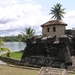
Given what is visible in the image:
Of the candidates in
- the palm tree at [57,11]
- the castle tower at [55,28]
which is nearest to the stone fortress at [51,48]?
the castle tower at [55,28]

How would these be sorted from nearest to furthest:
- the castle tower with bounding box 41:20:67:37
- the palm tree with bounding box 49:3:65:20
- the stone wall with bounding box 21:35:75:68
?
1. the stone wall with bounding box 21:35:75:68
2. the castle tower with bounding box 41:20:67:37
3. the palm tree with bounding box 49:3:65:20

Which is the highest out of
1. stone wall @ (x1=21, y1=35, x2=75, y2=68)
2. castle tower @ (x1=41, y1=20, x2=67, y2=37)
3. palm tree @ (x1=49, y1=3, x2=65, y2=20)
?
palm tree @ (x1=49, y1=3, x2=65, y2=20)

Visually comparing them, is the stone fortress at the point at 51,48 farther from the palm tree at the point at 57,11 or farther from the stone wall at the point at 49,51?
the palm tree at the point at 57,11

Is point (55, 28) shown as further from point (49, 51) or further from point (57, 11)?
point (57, 11)

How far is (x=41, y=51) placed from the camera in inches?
1144

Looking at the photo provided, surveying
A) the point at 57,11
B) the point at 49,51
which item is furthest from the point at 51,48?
the point at 57,11

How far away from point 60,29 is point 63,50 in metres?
6.17

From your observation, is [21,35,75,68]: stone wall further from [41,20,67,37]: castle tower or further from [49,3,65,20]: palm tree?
[49,3,65,20]: palm tree

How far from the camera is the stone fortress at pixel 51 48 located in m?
25.3

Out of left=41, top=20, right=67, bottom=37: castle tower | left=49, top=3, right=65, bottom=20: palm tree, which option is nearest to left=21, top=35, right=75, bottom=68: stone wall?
left=41, top=20, right=67, bottom=37: castle tower

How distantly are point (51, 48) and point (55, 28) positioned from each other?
4.84 metres

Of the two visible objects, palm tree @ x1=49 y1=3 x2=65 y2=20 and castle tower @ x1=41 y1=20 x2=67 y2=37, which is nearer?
castle tower @ x1=41 y1=20 x2=67 y2=37

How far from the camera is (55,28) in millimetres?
31078

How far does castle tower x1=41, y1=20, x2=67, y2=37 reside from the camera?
101 ft
